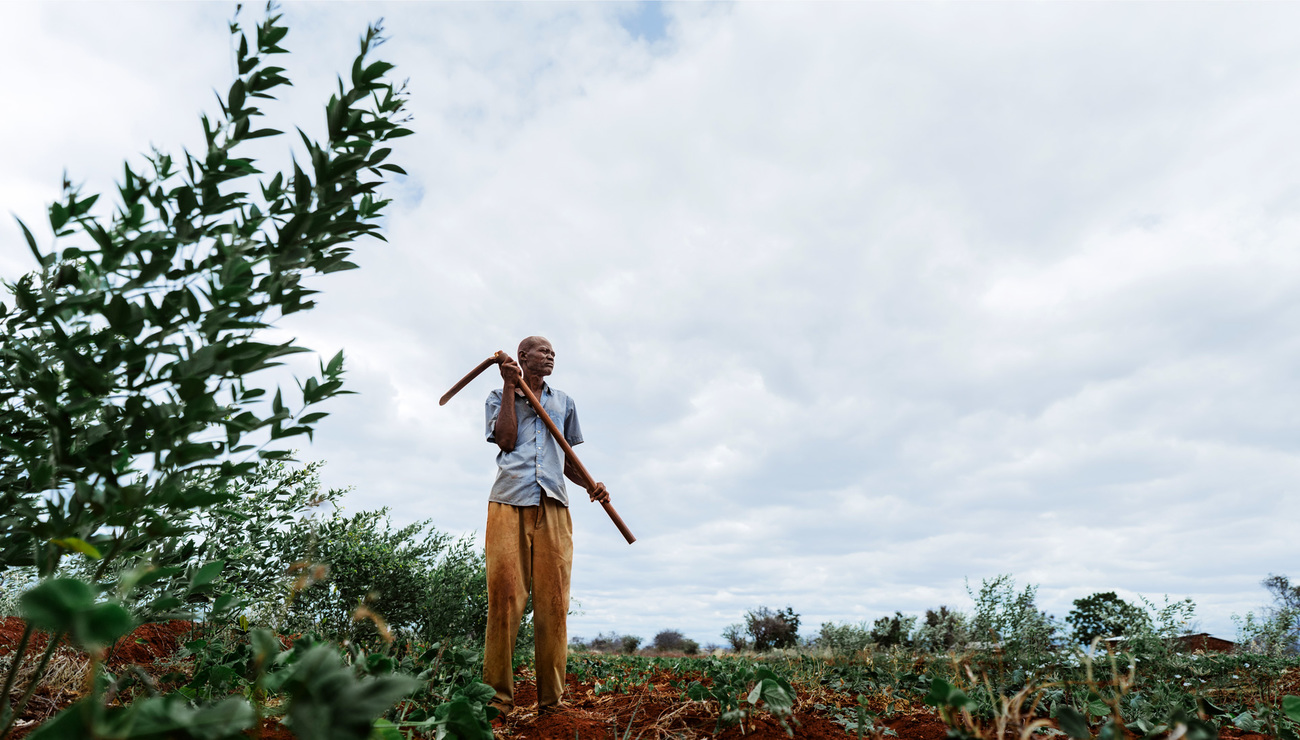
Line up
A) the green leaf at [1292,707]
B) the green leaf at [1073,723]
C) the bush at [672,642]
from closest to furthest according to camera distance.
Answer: the green leaf at [1073,723]
the green leaf at [1292,707]
the bush at [672,642]

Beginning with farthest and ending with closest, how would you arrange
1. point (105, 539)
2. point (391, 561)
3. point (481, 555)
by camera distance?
point (481, 555)
point (391, 561)
point (105, 539)

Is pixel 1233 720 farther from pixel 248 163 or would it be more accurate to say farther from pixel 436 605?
pixel 436 605

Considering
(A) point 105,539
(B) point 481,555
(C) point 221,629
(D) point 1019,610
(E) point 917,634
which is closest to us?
(A) point 105,539

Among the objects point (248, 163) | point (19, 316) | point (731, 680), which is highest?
point (248, 163)

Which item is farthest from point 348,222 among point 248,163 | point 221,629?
point 221,629

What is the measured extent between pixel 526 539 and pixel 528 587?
354 millimetres

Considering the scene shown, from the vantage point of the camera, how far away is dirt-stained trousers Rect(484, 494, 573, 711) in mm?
4648

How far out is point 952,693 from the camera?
197 cm

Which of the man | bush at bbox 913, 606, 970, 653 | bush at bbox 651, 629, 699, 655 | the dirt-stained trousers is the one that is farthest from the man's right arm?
bush at bbox 651, 629, 699, 655

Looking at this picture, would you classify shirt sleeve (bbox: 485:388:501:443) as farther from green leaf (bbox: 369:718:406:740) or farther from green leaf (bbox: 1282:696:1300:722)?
green leaf (bbox: 1282:696:1300:722)

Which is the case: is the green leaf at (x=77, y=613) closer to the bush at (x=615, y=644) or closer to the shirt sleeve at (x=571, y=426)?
the shirt sleeve at (x=571, y=426)

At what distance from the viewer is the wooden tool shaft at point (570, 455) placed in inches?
201

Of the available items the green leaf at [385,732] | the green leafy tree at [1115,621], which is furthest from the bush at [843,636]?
the green leaf at [385,732]

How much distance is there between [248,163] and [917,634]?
9655 mm
